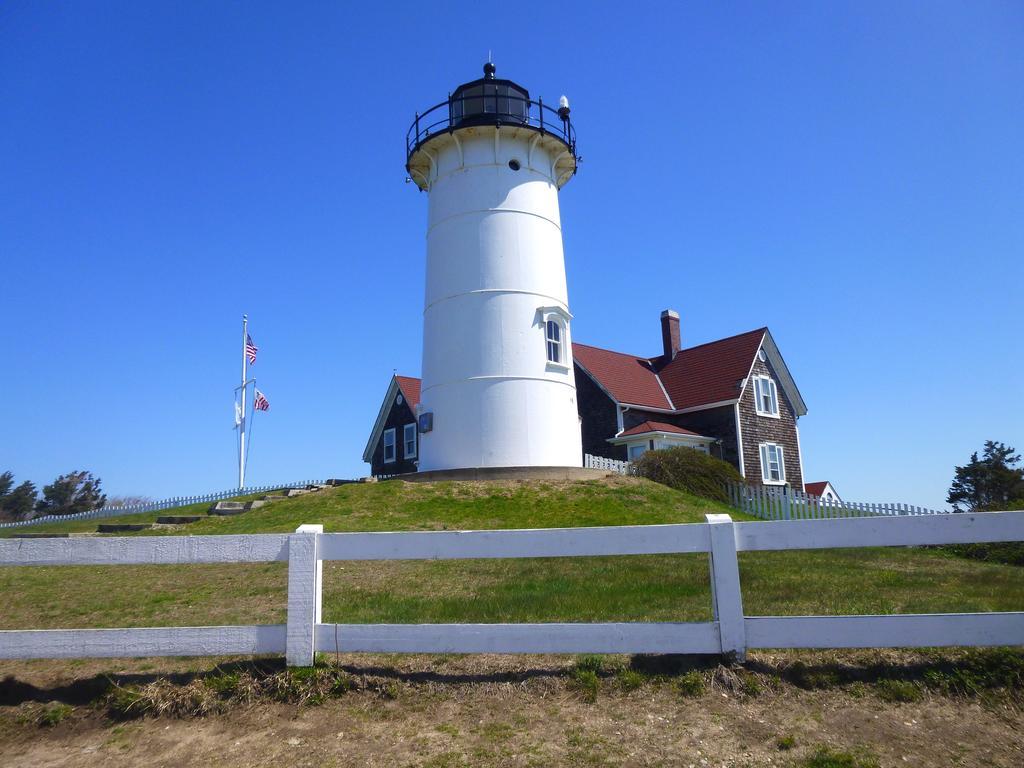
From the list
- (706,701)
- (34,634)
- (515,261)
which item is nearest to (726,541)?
(706,701)

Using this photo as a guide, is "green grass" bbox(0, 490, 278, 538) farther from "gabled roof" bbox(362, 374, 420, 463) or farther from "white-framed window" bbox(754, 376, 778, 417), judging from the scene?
"white-framed window" bbox(754, 376, 778, 417)

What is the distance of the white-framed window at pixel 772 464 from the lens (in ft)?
100

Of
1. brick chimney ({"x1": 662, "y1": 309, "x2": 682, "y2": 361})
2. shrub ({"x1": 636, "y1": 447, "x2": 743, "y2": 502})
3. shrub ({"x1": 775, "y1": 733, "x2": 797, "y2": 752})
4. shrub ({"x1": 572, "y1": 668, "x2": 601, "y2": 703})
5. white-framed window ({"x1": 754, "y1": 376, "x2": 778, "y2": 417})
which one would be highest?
brick chimney ({"x1": 662, "y1": 309, "x2": 682, "y2": 361})

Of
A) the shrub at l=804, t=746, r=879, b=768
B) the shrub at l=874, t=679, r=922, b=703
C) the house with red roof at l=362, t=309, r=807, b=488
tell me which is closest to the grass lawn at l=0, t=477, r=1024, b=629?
the shrub at l=874, t=679, r=922, b=703

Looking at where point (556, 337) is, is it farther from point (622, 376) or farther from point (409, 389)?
point (409, 389)

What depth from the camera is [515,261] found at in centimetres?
2194

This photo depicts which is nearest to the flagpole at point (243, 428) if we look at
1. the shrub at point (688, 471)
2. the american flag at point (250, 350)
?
the american flag at point (250, 350)

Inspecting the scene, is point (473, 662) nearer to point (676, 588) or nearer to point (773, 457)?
point (676, 588)

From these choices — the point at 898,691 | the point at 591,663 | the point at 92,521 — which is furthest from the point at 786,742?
the point at 92,521

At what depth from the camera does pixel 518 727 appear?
480 cm

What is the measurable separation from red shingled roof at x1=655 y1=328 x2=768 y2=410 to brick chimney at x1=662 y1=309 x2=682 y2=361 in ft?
3.77

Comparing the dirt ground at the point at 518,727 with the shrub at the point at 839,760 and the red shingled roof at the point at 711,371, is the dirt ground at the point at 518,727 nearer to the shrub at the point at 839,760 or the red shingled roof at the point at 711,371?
the shrub at the point at 839,760

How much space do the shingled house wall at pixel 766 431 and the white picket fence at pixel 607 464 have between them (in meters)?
6.05

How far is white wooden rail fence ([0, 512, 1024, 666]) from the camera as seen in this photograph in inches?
212
